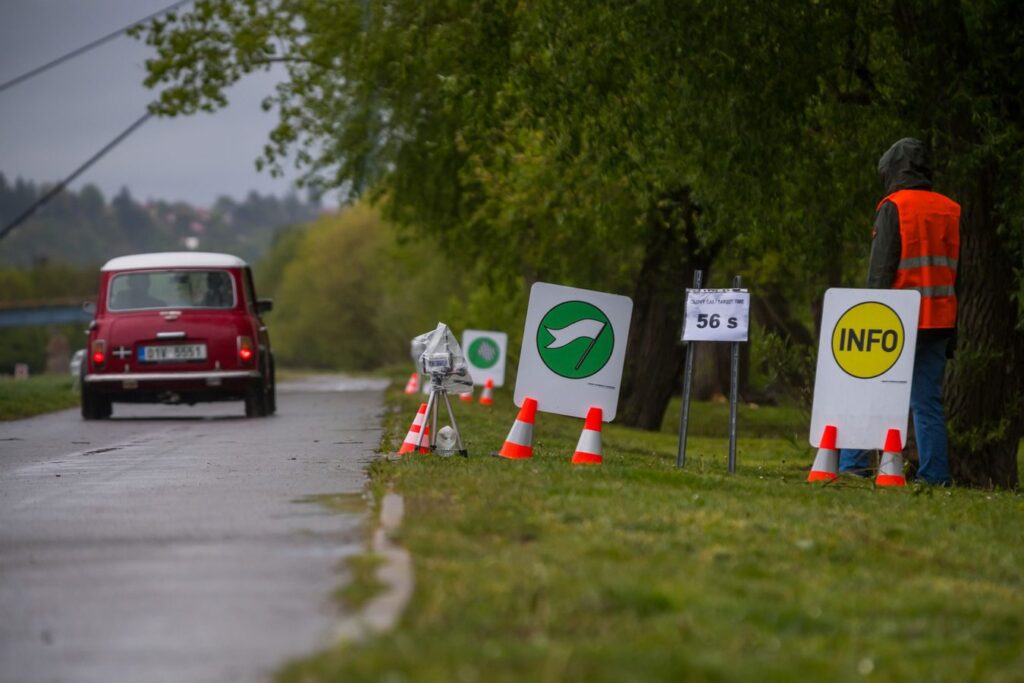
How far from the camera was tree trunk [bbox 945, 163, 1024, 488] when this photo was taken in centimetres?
1423

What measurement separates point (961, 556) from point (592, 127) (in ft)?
29.7

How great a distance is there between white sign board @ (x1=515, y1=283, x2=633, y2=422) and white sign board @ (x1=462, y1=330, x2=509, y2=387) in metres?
17.9

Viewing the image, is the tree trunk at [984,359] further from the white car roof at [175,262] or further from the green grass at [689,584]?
the white car roof at [175,262]

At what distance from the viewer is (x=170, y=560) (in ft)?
23.3

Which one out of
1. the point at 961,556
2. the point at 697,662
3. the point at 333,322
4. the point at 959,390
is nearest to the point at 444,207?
the point at 959,390

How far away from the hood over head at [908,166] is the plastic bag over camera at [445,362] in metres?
3.11

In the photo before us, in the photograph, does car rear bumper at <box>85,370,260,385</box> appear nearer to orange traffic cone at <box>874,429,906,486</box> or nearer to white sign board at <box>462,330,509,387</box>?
white sign board at <box>462,330,509,387</box>

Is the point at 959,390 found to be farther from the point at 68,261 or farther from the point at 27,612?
the point at 68,261

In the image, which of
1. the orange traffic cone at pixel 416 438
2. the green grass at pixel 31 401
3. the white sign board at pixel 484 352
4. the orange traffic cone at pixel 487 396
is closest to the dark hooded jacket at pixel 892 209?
the orange traffic cone at pixel 416 438

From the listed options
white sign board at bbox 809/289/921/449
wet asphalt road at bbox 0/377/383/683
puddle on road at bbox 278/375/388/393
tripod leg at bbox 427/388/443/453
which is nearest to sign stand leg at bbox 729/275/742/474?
white sign board at bbox 809/289/921/449

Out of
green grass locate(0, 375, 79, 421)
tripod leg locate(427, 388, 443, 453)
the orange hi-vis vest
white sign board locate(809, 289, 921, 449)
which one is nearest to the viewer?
white sign board locate(809, 289, 921, 449)

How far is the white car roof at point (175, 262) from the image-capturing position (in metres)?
22.3

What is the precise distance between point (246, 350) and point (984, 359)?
10266 millimetres

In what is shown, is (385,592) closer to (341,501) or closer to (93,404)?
(341,501)
